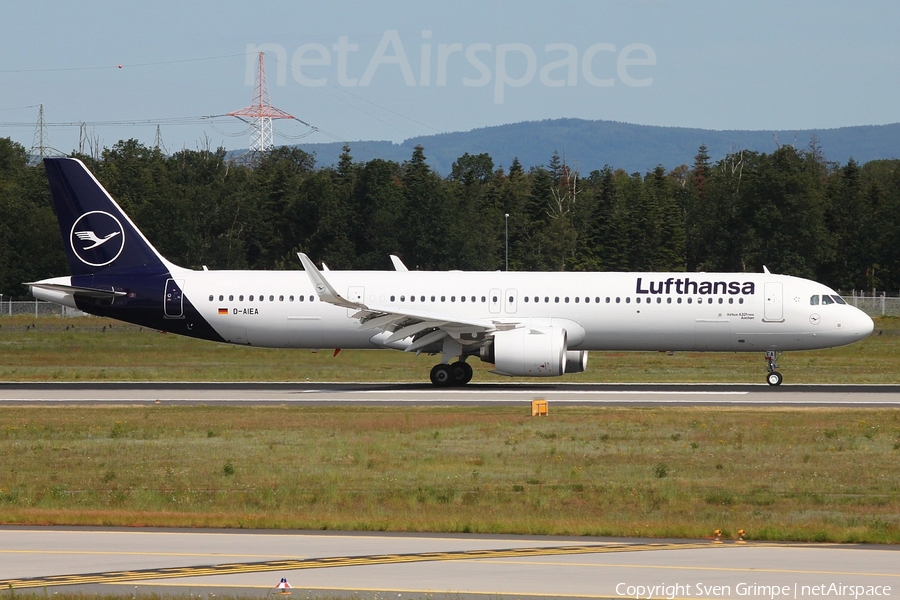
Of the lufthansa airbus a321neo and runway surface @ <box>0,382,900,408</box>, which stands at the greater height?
the lufthansa airbus a321neo

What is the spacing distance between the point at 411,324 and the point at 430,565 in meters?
Answer: 21.8

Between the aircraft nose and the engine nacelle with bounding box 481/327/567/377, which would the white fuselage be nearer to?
the aircraft nose

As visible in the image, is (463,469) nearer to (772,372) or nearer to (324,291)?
(324,291)

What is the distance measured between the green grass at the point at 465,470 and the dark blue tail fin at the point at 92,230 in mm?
8646

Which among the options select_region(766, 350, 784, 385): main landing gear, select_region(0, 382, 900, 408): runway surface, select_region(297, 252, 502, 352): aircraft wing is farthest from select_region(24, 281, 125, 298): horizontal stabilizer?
select_region(766, 350, 784, 385): main landing gear

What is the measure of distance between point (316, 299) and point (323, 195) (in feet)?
164

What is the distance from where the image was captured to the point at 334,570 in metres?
11.7

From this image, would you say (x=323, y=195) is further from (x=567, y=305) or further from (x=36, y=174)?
(x=567, y=305)

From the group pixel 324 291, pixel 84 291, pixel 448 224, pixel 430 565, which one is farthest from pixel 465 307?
pixel 448 224

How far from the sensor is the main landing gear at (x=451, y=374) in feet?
114

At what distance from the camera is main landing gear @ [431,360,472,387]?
114ft

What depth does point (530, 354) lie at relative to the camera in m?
32.2

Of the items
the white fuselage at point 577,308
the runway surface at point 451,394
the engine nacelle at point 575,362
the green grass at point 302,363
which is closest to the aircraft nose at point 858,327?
the white fuselage at point 577,308

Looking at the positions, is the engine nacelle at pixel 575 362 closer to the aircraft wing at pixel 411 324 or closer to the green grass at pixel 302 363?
the aircraft wing at pixel 411 324
